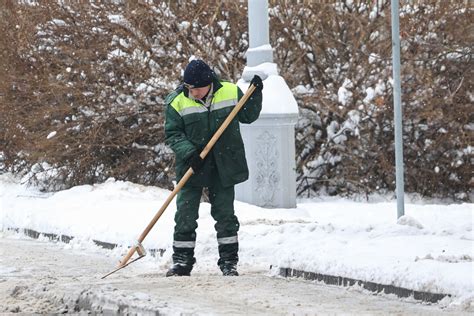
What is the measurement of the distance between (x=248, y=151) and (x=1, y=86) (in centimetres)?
479

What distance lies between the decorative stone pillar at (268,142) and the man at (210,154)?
4.41 meters

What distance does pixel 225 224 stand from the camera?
955 centimetres

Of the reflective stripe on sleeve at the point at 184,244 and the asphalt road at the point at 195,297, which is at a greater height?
the reflective stripe on sleeve at the point at 184,244

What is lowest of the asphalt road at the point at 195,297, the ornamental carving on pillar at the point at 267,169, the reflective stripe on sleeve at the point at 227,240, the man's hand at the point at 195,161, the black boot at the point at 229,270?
the asphalt road at the point at 195,297

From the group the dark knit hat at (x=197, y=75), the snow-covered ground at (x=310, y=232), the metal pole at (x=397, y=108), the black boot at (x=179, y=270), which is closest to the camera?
the snow-covered ground at (x=310, y=232)

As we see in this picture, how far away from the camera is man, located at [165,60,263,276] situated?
9453 millimetres

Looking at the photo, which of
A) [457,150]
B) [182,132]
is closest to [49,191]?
[457,150]

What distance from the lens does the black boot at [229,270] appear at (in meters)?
9.41

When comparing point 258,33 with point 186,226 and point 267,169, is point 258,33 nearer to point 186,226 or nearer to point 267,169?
point 267,169

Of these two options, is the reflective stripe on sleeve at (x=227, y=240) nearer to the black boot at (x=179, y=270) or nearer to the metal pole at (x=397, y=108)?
the black boot at (x=179, y=270)

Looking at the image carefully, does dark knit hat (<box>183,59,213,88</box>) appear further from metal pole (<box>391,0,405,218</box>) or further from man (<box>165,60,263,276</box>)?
metal pole (<box>391,0,405,218</box>)

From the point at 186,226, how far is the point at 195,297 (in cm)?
190

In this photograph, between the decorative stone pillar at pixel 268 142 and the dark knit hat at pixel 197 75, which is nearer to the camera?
the dark knit hat at pixel 197 75

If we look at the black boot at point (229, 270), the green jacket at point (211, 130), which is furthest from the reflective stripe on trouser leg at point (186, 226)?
the black boot at point (229, 270)
